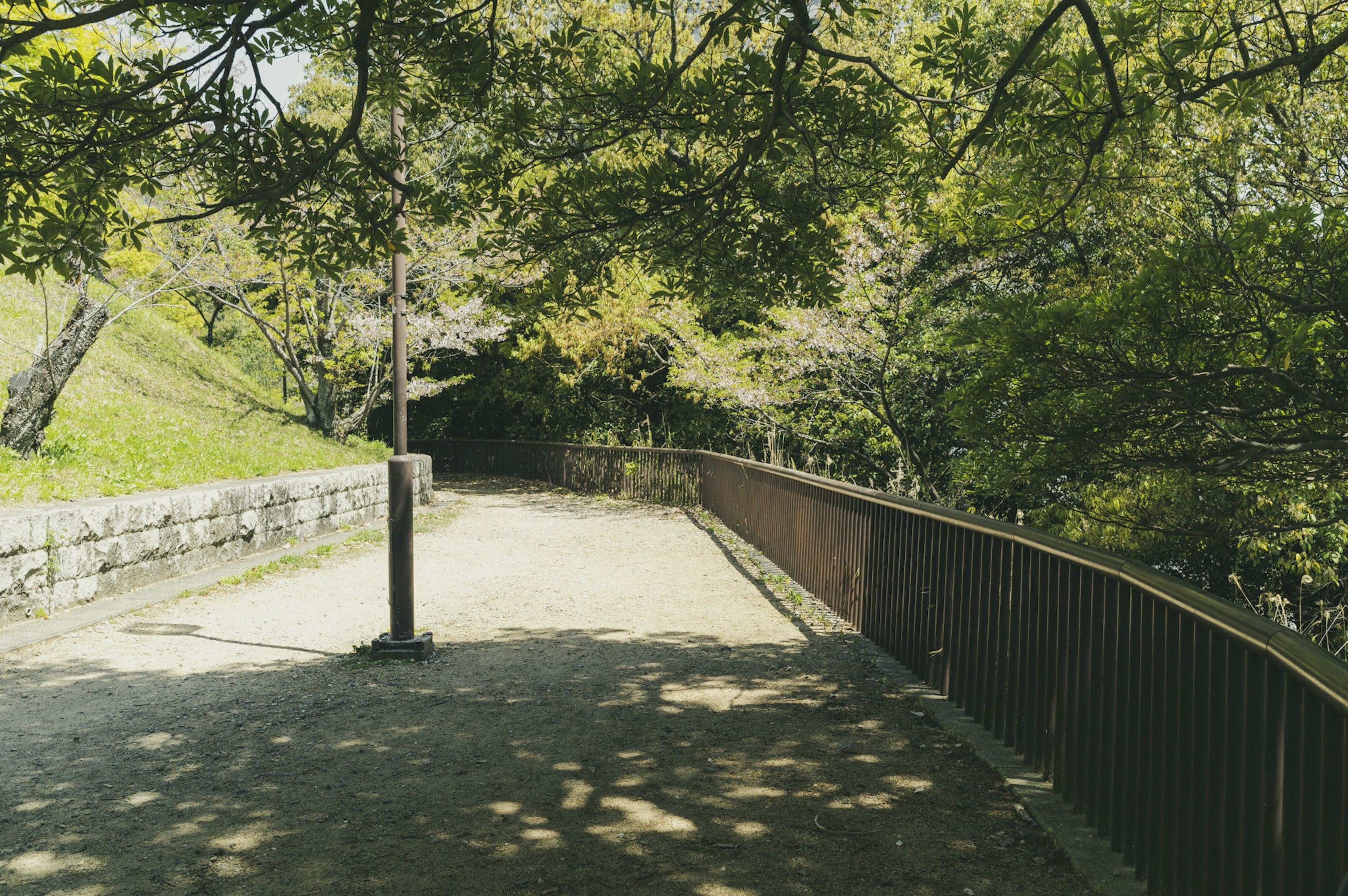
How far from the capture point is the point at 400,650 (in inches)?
271

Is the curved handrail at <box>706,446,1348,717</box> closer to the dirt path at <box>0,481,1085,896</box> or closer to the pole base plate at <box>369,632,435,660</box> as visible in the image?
the dirt path at <box>0,481,1085,896</box>

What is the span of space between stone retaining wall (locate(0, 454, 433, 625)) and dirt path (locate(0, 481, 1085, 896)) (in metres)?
0.64

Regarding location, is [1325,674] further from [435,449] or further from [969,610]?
[435,449]

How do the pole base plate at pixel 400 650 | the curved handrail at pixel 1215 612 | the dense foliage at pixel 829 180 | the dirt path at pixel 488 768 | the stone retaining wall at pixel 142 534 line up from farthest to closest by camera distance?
the stone retaining wall at pixel 142 534 < the pole base plate at pixel 400 650 < the dense foliage at pixel 829 180 < the dirt path at pixel 488 768 < the curved handrail at pixel 1215 612

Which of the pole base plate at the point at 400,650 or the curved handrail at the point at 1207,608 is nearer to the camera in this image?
the curved handrail at the point at 1207,608

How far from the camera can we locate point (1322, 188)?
888 centimetres

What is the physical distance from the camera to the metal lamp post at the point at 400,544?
22.6ft

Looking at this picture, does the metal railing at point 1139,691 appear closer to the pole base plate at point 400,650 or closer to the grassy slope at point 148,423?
the pole base plate at point 400,650

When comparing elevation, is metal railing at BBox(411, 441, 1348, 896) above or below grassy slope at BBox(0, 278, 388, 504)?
below

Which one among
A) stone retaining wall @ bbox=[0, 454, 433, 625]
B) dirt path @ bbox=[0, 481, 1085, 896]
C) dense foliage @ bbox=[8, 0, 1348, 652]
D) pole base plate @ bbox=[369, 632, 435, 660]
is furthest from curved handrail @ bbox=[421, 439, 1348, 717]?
stone retaining wall @ bbox=[0, 454, 433, 625]

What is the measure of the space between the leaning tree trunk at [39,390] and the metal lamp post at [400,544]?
4989mm

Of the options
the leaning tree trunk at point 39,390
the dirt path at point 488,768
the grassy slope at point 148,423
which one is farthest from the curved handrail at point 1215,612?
the leaning tree trunk at point 39,390

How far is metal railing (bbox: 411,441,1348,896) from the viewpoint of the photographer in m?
2.35

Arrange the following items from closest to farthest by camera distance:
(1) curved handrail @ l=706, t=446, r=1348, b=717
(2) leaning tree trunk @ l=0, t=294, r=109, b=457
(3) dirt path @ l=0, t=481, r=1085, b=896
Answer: (1) curved handrail @ l=706, t=446, r=1348, b=717 → (3) dirt path @ l=0, t=481, r=1085, b=896 → (2) leaning tree trunk @ l=0, t=294, r=109, b=457
